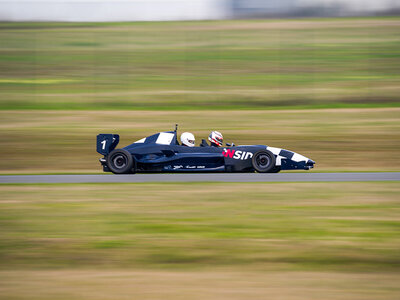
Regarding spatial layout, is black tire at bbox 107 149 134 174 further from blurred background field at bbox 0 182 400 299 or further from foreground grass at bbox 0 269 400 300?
foreground grass at bbox 0 269 400 300

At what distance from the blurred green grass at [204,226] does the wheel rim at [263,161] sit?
145 cm

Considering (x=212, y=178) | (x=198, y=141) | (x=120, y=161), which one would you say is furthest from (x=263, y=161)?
(x=198, y=141)

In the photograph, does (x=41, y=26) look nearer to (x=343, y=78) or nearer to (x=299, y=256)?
(x=343, y=78)

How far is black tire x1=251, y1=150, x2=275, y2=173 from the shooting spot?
45.4 ft

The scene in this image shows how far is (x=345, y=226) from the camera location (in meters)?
8.77

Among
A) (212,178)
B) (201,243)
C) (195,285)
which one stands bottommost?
(195,285)

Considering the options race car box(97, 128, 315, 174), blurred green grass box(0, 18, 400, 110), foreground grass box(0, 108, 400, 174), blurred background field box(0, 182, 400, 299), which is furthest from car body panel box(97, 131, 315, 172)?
blurred green grass box(0, 18, 400, 110)

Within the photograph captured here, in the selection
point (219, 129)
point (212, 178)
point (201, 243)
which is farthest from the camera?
point (219, 129)

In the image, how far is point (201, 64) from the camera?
2786cm

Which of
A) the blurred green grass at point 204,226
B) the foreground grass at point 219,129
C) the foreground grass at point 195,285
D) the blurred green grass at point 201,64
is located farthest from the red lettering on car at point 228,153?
the blurred green grass at point 201,64

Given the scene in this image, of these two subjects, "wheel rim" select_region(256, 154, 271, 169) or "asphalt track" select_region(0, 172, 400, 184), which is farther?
"wheel rim" select_region(256, 154, 271, 169)

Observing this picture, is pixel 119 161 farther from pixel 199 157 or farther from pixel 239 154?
pixel 239 154

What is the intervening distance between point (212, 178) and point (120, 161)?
2.28 meters

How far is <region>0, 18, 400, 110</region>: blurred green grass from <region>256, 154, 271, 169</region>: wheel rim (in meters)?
9.64
